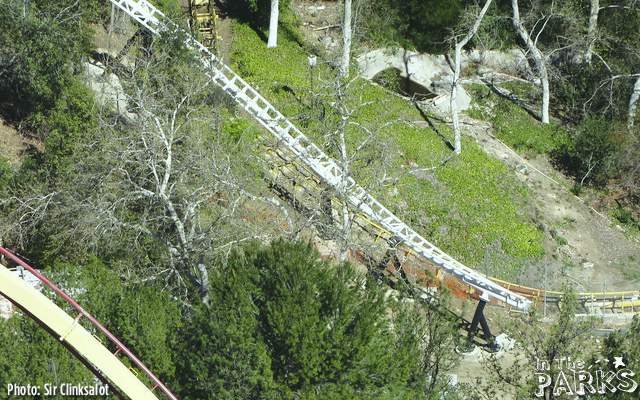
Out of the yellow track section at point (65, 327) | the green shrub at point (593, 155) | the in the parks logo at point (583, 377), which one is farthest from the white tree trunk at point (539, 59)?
the yellow track section at point (65, 327)

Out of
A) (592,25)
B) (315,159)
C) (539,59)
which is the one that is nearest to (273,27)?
(315,159)

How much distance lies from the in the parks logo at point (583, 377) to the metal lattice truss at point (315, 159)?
7.78 metres

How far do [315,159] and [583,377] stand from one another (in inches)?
514

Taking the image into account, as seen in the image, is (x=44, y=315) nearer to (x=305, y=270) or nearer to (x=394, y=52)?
(x=305, y=270)

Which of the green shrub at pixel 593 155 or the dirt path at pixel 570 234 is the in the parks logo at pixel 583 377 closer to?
the dirt path at pixel 570 234

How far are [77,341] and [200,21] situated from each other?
26.5 m

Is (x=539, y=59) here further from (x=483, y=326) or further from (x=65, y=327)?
(x=65, y=327)

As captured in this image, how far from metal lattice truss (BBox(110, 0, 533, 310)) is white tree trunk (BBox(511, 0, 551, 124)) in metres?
13.7

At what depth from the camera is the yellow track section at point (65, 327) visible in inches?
564

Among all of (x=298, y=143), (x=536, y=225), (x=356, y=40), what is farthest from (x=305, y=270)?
(x=356, y=40)

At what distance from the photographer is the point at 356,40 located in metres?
39.2

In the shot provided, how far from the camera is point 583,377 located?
18.6 m

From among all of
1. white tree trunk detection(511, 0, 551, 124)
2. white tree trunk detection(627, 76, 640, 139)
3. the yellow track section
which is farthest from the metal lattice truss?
white tree trunk detection(627, 76, 640, 139)

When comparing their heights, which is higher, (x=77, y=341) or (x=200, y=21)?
(x=200, y=21)
